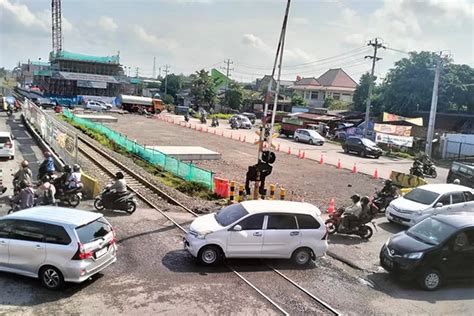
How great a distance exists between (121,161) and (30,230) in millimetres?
16082

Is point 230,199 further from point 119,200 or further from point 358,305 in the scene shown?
point 358,305

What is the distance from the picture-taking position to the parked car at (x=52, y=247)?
897cm

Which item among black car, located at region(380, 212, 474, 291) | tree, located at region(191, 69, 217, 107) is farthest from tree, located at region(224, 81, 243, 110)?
black car, located at region(380, 212, 474, 291)

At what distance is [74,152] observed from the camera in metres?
19.9

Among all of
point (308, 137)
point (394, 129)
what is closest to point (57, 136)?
point (308, 137)

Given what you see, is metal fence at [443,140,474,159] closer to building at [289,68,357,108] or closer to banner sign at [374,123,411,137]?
banner sign at [374,123,411,137]

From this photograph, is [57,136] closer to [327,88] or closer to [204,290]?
[204,290]

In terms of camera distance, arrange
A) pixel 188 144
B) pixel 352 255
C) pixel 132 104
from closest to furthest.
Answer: pixel 352 255 < pixel 188 144 < pixel 132 104

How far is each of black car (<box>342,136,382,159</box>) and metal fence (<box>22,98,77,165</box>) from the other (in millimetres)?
24589

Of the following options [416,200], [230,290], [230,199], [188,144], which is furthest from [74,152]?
[188,144]

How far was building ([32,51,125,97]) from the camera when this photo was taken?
9844 centimetres

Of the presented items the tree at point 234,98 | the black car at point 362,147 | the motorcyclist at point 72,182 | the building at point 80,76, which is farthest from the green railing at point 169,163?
the building at point 80,76

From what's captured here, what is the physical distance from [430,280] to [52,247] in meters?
8.34

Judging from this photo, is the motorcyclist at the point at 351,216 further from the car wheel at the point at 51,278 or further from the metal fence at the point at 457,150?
the metal fence at the point at 457,150
